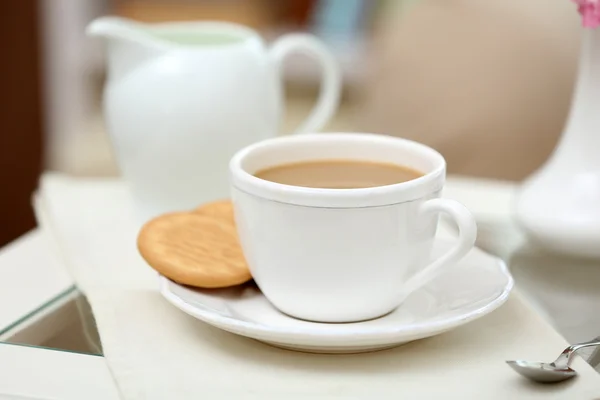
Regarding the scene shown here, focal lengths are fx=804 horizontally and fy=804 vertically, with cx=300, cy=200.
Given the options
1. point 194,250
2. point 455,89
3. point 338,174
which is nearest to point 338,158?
point 338,174

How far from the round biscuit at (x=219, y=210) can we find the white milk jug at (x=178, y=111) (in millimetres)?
69

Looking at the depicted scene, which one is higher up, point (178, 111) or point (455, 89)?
point (178, 111)

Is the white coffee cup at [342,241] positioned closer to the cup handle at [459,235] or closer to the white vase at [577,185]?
the cup handle at [459,235]

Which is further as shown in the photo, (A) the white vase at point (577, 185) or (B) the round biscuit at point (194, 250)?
(A) the white vase at point (577, 185)

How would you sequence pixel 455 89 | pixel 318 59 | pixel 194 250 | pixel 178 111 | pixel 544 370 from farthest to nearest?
pixel 455 89
pixel 318 59
pixel 178 111
pixel 194 250
pixel 544 370

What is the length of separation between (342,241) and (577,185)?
0.85ft

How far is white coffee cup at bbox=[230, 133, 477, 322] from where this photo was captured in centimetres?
48

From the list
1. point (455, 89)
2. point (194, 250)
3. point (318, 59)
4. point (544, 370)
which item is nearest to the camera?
point (544, 370)

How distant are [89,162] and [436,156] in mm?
980

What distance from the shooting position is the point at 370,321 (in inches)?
20.4

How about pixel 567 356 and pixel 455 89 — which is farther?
pixel 455 89

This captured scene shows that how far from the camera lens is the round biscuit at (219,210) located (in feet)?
2.12

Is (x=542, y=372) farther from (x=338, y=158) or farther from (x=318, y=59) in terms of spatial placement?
(x=318, y=59)

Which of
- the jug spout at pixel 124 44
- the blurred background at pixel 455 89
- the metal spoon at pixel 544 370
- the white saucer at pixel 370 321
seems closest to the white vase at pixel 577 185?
the white saucer at pixel 370 321
